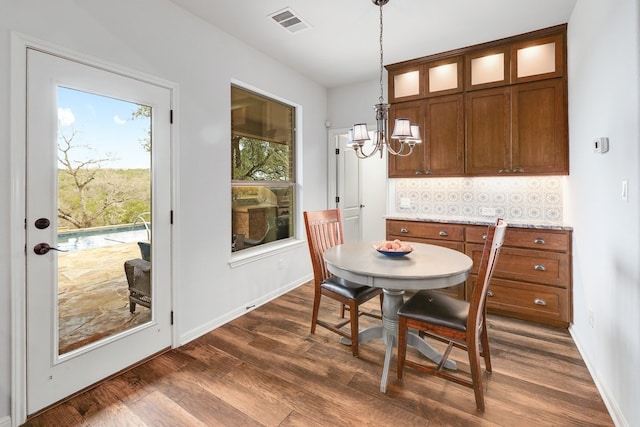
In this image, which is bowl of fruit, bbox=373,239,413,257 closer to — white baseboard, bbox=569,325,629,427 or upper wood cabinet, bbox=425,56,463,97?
white baseboard, bbox=569,325,629,427

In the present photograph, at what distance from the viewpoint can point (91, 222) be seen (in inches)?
81.7

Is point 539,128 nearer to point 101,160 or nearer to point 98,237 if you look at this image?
point 101,160

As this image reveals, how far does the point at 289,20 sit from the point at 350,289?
2.40 metres

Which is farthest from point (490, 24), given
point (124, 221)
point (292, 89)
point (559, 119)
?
point (124, 221)

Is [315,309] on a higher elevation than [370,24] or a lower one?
lower

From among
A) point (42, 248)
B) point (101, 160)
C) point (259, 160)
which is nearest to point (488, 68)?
point (259, 160)

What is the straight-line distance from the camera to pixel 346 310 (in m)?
3.28

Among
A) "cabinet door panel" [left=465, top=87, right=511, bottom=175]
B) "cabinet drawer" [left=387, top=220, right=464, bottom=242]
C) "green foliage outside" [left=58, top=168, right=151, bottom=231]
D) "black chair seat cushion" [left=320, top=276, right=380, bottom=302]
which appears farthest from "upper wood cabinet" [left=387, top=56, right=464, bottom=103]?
"green foliage outside" [left=58, top=168, right=151, bottom=231]

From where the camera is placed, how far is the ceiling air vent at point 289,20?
107 inches

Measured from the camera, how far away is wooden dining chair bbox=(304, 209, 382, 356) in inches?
94.6

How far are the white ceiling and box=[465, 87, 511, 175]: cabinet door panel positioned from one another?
589mm

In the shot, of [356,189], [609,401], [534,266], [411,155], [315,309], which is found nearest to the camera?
[609,401]

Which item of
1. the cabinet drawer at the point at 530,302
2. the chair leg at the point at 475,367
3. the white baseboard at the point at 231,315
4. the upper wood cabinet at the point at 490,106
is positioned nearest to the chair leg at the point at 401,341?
the chair leg at the point at 475,367

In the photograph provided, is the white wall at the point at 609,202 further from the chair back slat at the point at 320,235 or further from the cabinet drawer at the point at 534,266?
the chair back slat at the point at 320,235
